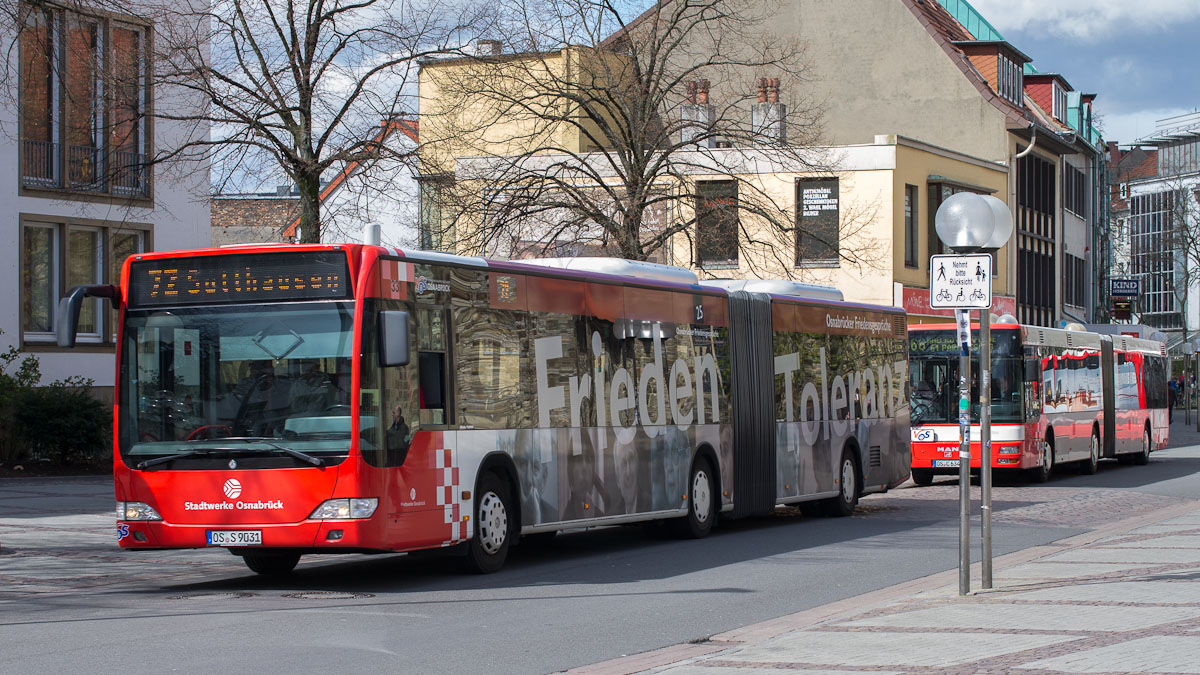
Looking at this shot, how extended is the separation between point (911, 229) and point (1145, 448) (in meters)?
10.1

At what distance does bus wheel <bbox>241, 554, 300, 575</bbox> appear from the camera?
556 inches

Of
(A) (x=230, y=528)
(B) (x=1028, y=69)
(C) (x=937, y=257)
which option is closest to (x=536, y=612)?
(A) (x=230, y=528)

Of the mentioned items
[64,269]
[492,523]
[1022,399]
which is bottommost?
[492,523]

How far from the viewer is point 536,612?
11398 millimetres

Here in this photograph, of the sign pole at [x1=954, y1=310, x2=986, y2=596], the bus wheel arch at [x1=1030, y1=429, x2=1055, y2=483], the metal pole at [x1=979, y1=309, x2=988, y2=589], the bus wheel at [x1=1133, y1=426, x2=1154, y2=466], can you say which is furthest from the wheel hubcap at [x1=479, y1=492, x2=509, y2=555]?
the bus wheel at [x1=1133, y1=426, x2=1154, y2=466]

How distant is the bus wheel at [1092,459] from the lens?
32.8 meters

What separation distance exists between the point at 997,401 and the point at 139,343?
1852 centimetres

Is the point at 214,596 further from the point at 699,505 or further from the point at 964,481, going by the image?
the point at 699,505

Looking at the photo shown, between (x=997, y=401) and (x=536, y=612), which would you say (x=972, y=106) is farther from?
(x=536, y=612)

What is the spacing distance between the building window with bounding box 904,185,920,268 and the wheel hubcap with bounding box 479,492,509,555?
3191cm

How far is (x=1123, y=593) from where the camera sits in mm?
11789

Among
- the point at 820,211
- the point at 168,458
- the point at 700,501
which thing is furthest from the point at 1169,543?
the point at 820,211

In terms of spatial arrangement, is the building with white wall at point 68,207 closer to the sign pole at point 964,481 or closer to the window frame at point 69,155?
the window frame at point 69,155

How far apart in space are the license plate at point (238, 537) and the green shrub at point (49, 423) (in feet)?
49.1
